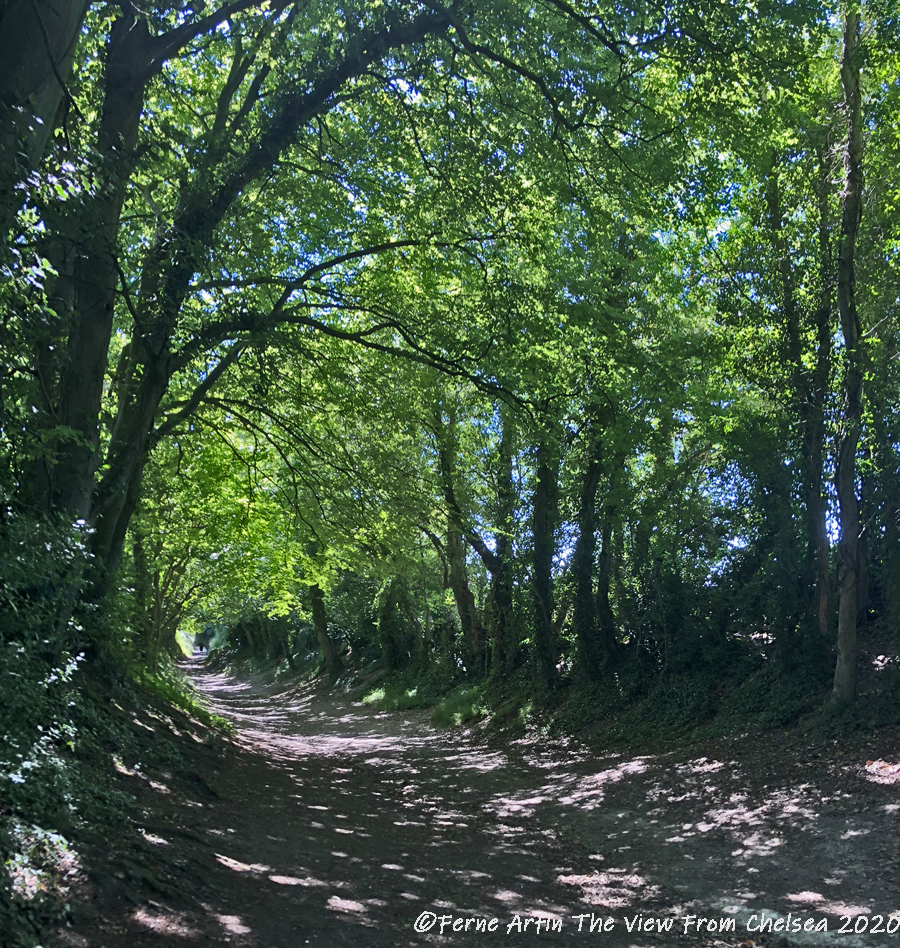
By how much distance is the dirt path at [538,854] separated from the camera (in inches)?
214

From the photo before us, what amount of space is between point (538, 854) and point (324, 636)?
27464 millimetres

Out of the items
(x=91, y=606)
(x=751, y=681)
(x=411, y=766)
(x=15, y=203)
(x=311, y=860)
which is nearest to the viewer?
(x=15, y=203)

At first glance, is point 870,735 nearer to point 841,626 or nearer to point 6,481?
point 841,626

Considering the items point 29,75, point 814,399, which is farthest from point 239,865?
point 814,399

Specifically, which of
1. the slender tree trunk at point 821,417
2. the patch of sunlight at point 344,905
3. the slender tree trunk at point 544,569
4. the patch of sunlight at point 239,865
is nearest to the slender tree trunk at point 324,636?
the slender tree trunk at point 544,569

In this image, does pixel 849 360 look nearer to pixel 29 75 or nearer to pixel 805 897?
pixel 805 897

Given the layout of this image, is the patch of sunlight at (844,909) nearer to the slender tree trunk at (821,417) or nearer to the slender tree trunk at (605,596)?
the slender tree trunk at (821,417)

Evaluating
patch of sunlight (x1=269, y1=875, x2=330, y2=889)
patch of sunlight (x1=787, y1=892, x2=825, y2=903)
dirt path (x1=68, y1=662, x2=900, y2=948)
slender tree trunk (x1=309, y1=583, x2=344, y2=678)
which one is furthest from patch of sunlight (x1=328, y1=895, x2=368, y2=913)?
slender tree trunk (x1=309, y1=583, x2=344, y2=678)

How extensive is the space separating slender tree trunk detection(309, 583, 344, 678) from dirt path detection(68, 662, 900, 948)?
19941mm

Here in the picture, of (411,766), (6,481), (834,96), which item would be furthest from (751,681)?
(6,481)

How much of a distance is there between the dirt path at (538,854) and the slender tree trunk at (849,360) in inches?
78.7

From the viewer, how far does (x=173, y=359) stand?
9.47 metres

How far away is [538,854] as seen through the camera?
806 centimetres

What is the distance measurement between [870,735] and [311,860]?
23.8 ft
